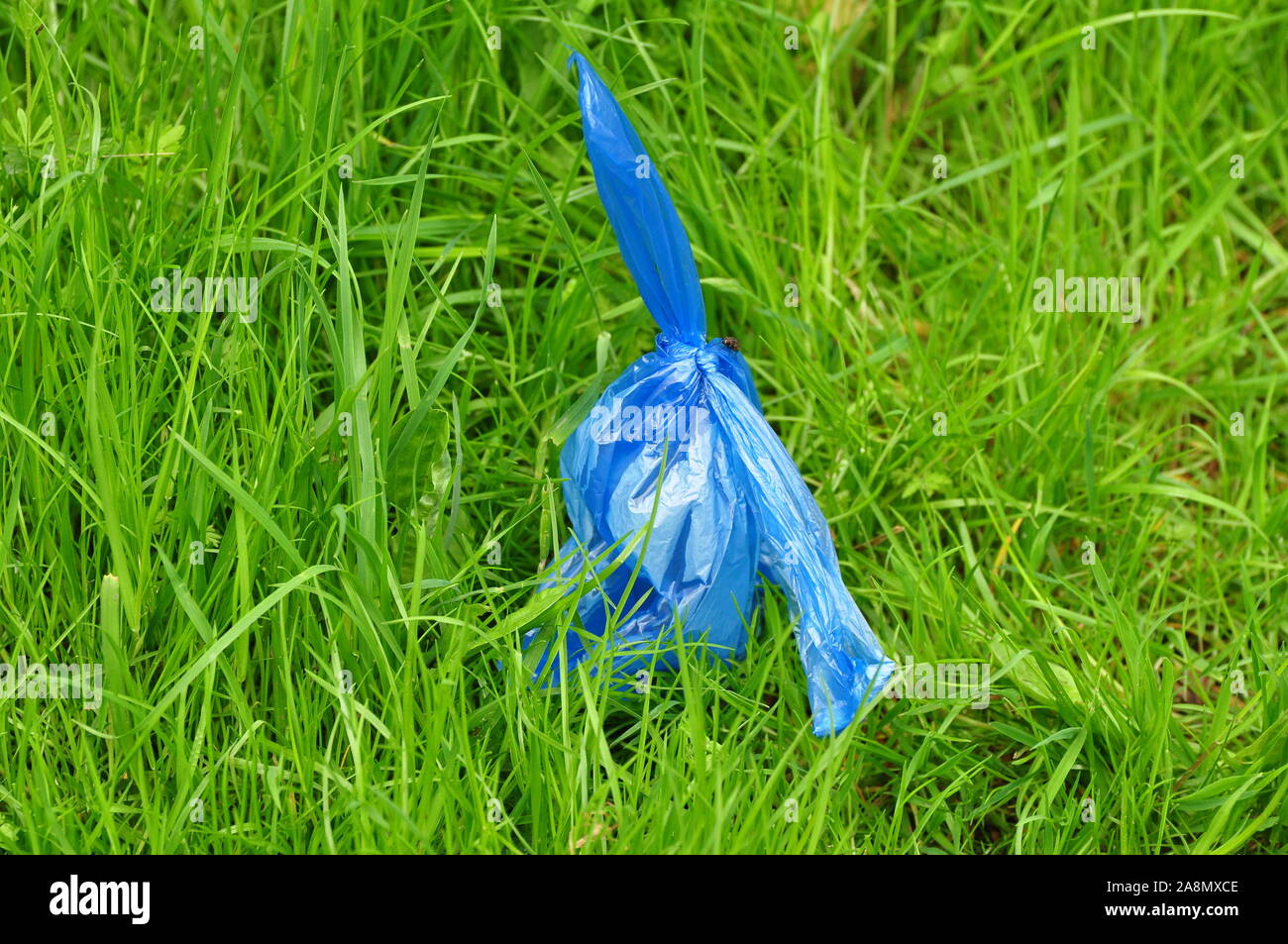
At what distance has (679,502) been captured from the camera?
206 centimetres

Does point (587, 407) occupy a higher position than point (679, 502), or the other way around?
point (587, 407)

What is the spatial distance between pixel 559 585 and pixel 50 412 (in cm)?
87

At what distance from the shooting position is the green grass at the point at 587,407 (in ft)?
6.26

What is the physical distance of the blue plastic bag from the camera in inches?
80.7

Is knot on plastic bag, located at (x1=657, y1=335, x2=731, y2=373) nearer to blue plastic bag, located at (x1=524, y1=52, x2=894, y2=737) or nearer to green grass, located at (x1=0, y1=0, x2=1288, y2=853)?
blue plastic bag, located at (x1=524, y1=52, x2=894, y2=737)

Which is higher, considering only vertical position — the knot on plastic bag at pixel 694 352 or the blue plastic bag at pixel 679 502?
the knot on plastic bag at pixel 694 352

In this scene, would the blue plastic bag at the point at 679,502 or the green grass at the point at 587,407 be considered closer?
the green grass at the point at 587,407

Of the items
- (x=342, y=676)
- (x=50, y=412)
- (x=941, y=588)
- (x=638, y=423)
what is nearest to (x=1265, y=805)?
(x=941, y=588)

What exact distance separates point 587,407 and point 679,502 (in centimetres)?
29

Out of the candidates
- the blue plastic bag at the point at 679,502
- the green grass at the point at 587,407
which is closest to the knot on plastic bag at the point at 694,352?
the blue plastic bag at the point at 679,502

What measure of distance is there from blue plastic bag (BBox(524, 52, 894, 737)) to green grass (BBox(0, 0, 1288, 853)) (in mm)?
90

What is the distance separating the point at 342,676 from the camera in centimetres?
194

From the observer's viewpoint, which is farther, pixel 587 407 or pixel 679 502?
pixel 587 407

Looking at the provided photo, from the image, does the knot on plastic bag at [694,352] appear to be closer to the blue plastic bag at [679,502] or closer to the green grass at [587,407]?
the blue plastic bag at [679,502]
